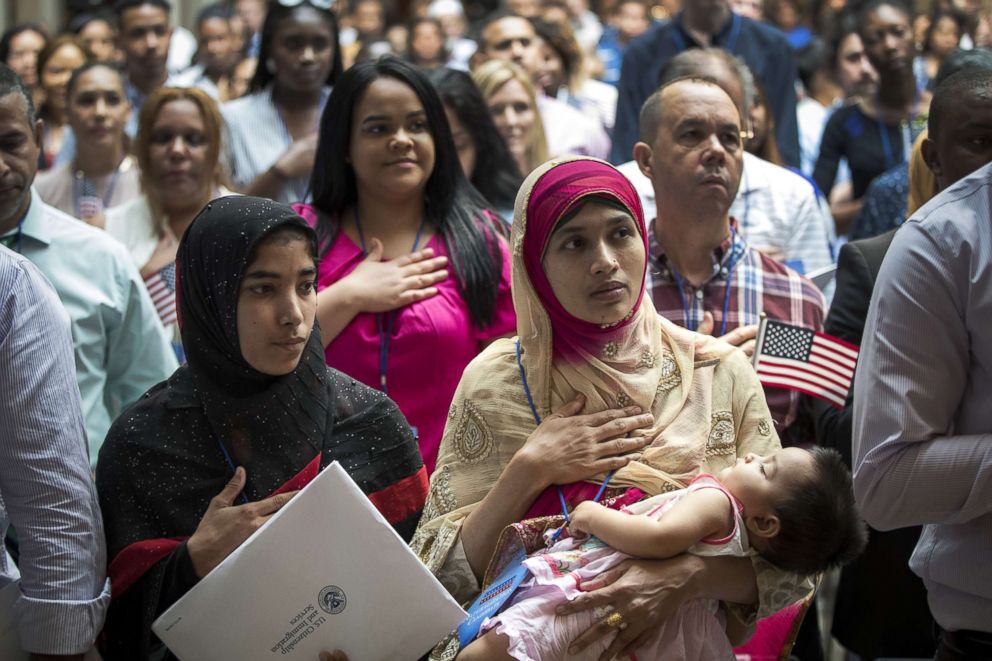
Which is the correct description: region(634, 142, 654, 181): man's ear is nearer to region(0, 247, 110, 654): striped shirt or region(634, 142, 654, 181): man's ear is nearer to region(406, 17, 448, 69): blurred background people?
region(0, 247, 110, 654): striped shirt

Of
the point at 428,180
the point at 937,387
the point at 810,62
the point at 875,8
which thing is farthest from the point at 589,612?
the point at 810,62

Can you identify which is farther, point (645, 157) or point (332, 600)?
point (645, 157)

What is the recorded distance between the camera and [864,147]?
8.08 m

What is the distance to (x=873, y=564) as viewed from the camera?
4418mm

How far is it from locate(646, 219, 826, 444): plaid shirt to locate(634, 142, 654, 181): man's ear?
24cm

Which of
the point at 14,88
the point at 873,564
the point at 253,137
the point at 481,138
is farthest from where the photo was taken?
the point at 253,137

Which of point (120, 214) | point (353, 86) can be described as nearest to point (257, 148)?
point (120, 214)

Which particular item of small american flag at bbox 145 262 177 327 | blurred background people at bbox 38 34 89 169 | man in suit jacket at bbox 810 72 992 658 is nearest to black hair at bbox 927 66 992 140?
man in suit jacket at bbox 810 72 992 658

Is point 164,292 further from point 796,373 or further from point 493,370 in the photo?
point 796,373

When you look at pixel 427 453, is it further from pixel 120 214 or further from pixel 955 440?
pixel 120 214

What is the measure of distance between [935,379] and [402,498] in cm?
147

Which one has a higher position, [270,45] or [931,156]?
[270,45]

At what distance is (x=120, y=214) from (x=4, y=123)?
7.19 feet

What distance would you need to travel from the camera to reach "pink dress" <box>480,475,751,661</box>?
324 cm
